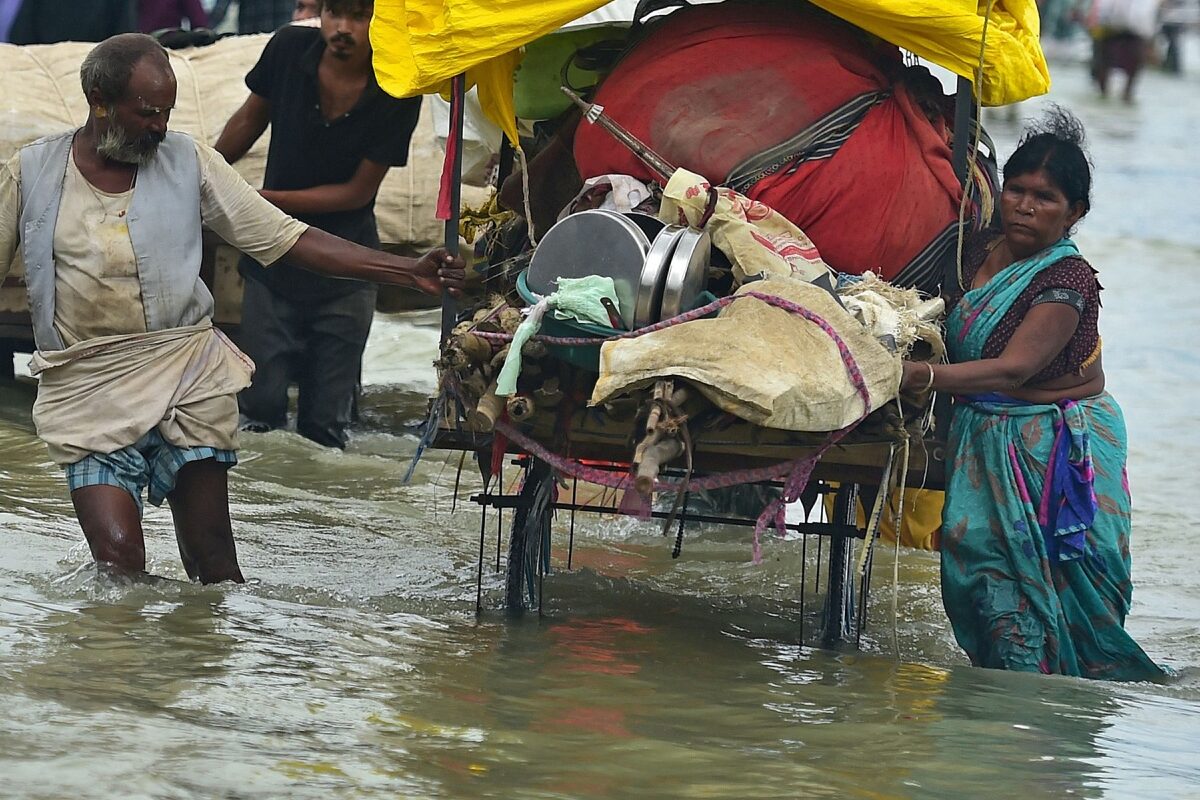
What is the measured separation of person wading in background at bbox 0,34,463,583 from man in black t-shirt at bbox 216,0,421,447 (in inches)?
78.7

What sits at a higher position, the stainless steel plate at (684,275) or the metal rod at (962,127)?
the metal rod at (962,127)

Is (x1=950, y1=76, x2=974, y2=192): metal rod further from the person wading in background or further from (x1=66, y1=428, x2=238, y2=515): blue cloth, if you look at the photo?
(x1=66, y1=428, x2=238, y2=515): blue cloth

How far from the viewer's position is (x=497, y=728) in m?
3.66

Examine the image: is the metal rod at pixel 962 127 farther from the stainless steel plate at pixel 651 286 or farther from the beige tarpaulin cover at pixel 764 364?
the stainless steel plate at pixel 651 286

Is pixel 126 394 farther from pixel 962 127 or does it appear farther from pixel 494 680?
pixel 962 127

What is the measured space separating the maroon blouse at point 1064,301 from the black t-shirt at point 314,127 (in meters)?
2.71

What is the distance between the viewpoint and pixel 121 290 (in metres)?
4.43

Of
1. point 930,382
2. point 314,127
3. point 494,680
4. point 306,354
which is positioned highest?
point 314,127

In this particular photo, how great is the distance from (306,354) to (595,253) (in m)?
3.36

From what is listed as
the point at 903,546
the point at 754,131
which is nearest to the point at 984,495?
the point at 754,131

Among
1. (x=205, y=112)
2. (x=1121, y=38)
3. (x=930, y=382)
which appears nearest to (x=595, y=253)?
(x=930, y=382)

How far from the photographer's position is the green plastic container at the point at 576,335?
3957mm

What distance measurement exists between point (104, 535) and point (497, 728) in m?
1.26

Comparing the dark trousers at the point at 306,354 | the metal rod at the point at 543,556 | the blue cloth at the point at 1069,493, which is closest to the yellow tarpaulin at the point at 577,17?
the blue cloth at the point at 1069,493
